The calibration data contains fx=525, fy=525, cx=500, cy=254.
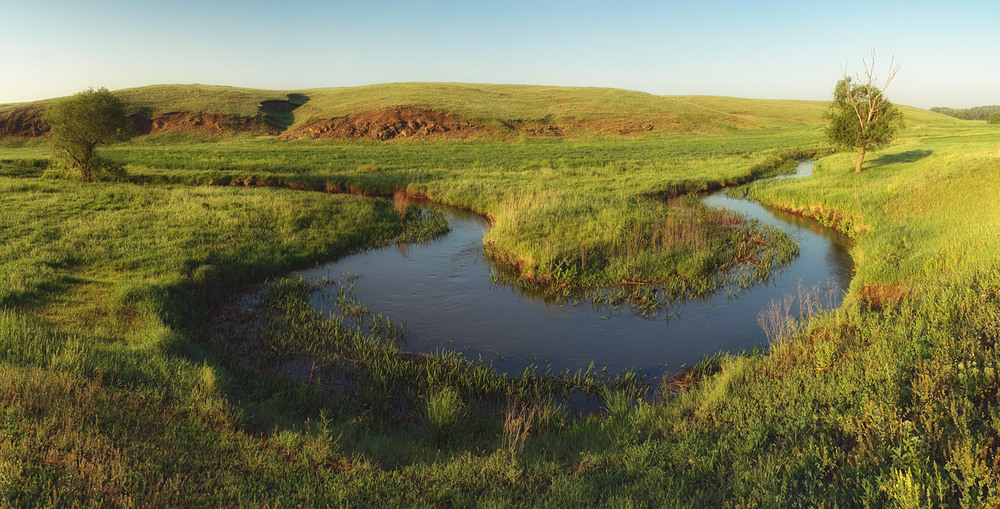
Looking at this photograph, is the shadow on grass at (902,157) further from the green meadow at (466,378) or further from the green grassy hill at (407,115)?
the green grassy hill at (407,115)

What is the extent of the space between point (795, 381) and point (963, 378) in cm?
162

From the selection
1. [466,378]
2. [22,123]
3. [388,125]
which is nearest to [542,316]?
[466,378]

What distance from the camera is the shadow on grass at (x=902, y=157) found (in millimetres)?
32306

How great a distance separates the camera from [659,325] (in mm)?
10836

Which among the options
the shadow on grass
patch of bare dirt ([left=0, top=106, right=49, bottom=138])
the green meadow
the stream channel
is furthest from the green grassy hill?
the stream channel

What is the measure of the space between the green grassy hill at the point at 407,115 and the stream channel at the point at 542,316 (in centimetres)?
4751

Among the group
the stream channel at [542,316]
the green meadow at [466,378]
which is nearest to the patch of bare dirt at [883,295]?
the green meadow at [466,378]

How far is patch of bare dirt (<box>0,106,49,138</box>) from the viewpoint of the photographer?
58719 millimetres

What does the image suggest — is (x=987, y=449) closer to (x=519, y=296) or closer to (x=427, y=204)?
(x=519, y=296)

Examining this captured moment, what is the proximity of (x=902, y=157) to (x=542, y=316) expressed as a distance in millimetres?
34682

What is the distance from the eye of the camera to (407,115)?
64.5 meters

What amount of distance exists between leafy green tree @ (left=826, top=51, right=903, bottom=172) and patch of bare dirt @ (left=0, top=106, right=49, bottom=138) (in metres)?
73.3

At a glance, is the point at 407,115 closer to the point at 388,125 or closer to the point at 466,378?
the point at 388,125

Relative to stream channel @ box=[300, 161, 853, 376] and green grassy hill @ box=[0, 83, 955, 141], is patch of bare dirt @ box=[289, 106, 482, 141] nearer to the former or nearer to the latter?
green grassy hill @ box=[0, 83, 955, 141]
